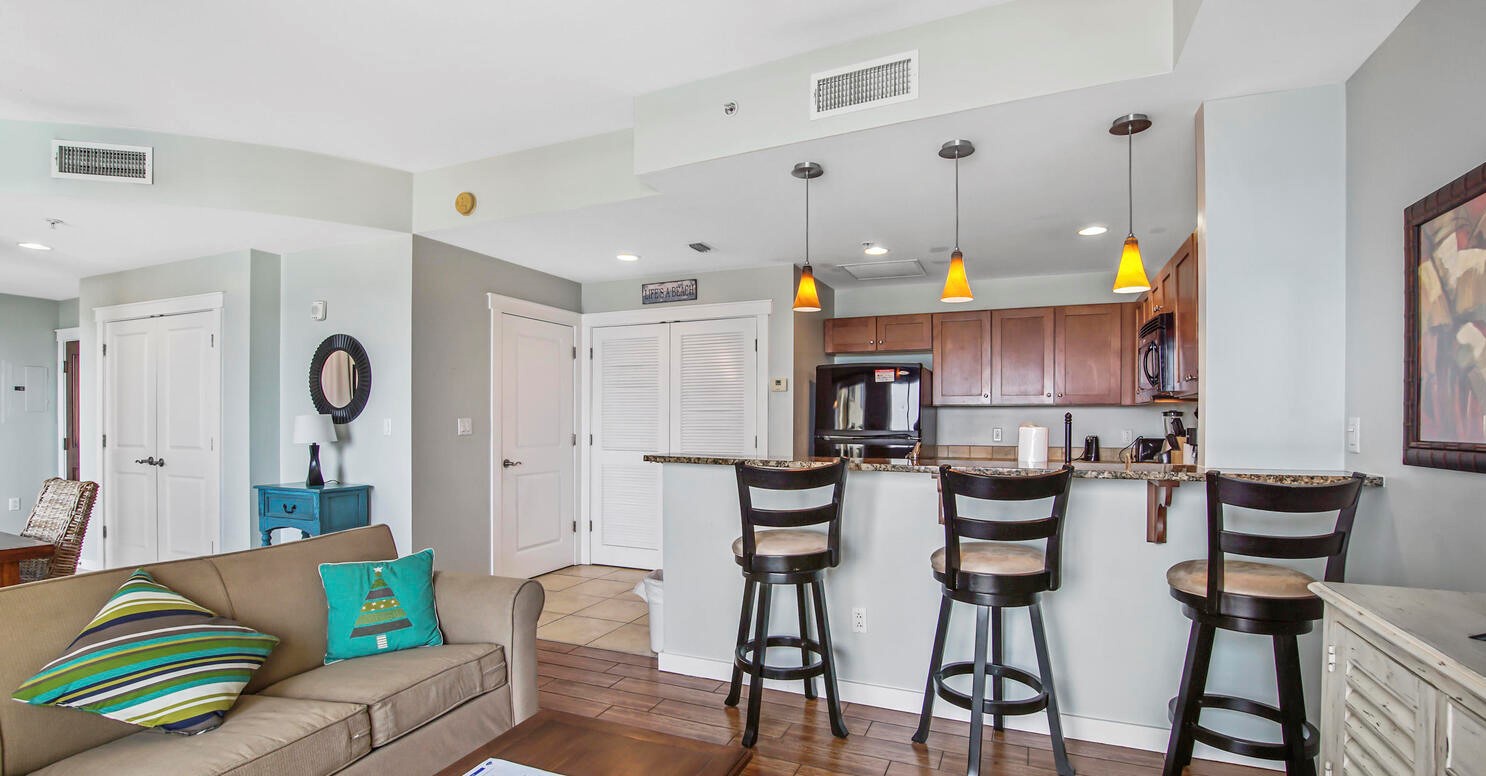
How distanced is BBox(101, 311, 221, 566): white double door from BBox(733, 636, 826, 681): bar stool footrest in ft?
12.7

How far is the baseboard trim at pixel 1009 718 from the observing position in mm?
2420

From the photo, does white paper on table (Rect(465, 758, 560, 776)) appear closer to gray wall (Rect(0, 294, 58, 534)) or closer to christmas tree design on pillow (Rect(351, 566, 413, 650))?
christmas tree design on pillow (Rect(351, 566, 413, 650))

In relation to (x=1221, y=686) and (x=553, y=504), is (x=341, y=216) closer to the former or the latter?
(x=553, y=504)

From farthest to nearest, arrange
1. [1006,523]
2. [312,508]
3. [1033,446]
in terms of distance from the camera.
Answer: [312,508] → [1033,446] → [1006,523]

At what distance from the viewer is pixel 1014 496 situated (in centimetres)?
212

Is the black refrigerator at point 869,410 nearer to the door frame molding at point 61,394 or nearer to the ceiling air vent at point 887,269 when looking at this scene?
the ceiling air vent at point 887,269

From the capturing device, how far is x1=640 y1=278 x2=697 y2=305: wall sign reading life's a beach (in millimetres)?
5238

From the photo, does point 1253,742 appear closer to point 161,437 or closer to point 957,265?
point 957,265

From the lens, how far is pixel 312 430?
13.4 ft

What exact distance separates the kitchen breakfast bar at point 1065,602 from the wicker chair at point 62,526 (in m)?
2.64

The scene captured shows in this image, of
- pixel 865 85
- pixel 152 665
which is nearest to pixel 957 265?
pixel 865 85

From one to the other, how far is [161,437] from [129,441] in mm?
445

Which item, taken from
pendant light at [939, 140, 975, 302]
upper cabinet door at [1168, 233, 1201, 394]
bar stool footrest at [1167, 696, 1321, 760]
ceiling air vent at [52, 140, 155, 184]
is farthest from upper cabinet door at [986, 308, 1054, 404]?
ceiling air vent at [52, 140, 155, 184]

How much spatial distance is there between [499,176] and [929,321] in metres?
3.31
